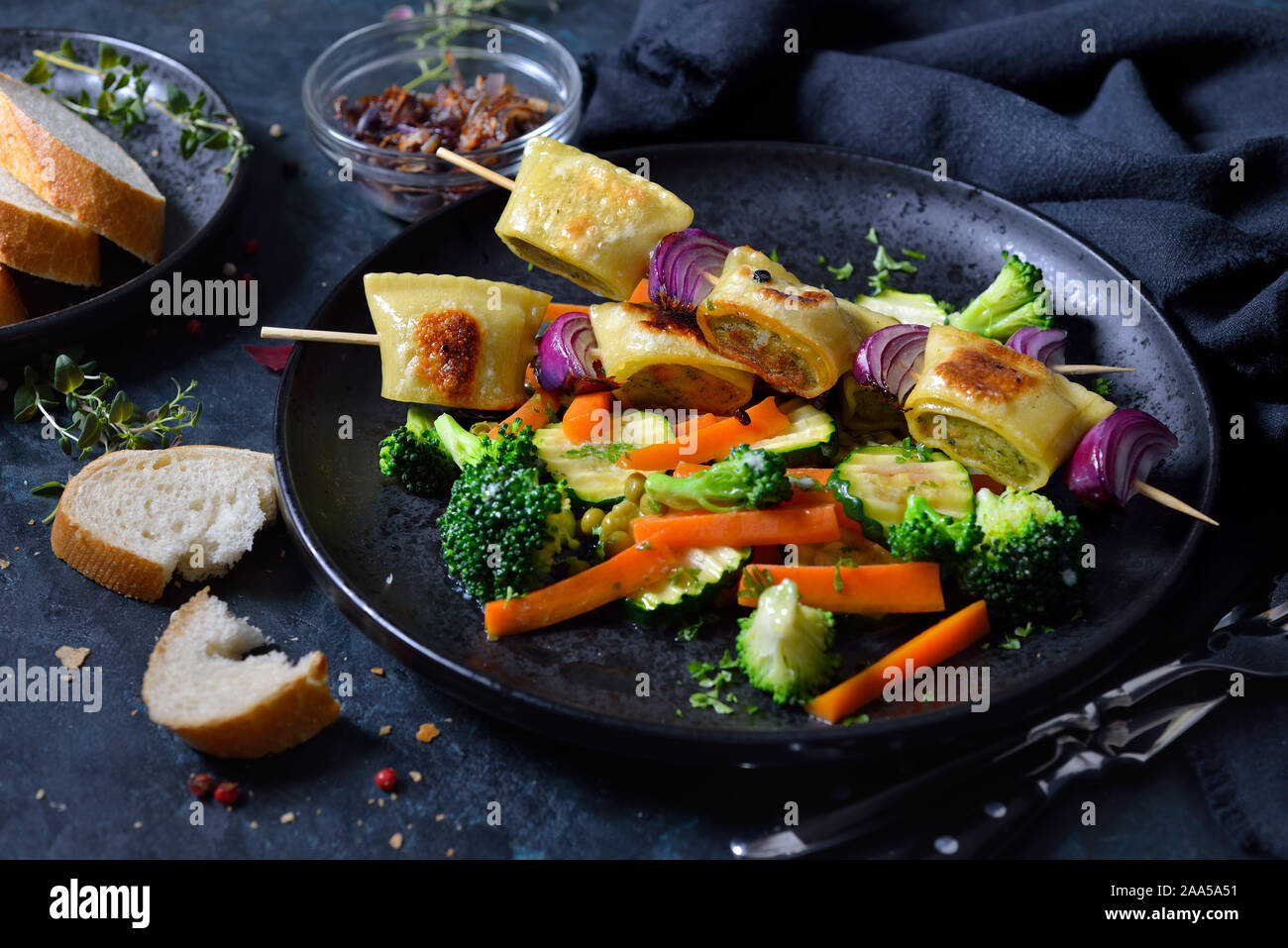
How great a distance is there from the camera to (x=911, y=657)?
3184 mm

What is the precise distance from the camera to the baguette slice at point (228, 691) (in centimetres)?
314

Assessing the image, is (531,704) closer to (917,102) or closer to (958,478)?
(958,478)

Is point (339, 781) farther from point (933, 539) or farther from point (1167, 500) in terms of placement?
point (1167, 500)

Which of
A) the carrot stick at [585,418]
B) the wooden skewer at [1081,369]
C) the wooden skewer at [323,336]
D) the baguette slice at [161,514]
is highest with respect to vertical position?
the wooden skewer at [1081,369]

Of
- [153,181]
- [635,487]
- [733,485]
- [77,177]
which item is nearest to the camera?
[733,485]

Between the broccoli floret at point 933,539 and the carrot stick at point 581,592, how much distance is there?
73cm

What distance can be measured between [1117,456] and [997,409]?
0.41 meters

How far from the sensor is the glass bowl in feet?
16.2

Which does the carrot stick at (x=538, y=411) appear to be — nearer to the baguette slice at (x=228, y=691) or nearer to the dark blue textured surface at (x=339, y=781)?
the dark blue textured surface at (x=339, y=781)

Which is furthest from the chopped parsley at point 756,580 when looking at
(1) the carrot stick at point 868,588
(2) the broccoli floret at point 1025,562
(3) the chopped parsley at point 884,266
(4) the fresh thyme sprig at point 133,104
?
(4) the fresh thyme sprig at point 133,104

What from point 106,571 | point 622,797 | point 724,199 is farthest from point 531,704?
point 724,199

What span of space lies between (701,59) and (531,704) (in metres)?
3.43

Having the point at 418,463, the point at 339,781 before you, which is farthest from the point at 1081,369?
the point at 339,781

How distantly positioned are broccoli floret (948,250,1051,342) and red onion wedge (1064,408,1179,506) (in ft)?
2.30
